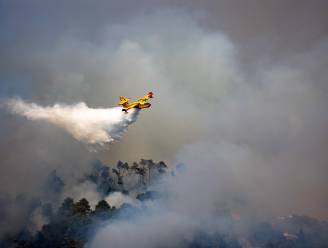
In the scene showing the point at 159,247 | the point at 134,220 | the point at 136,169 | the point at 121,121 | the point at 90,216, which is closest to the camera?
the point at 121,121

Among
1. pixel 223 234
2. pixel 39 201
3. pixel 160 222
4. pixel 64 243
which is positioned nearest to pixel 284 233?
pixel 223 234

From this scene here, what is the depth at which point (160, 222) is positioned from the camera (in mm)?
140000

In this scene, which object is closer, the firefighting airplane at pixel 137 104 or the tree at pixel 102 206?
the firefighting airplane at pixel 137 104

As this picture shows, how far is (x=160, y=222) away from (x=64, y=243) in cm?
2672

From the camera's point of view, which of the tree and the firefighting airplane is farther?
the tree

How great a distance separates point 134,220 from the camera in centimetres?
14162

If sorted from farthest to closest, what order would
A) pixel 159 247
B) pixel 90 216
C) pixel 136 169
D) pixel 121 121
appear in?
pixel 136 169 < pixel 90 216 < pixel 159 247 < pixel 121 121

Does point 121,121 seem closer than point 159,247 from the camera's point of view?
Yes

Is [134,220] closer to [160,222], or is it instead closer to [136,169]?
[160,222]

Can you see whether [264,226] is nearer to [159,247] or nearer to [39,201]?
[159,247]

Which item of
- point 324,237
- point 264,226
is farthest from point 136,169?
point 324,237

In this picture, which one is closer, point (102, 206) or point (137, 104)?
point (137, 104)

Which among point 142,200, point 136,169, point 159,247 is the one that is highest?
point 136,169

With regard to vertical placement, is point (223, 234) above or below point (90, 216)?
below
